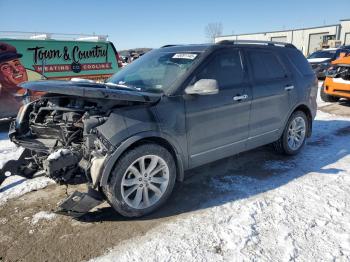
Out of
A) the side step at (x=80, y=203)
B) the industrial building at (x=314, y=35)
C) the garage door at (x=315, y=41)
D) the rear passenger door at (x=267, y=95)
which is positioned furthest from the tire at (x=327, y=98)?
the garage door at (x=315, y=41)

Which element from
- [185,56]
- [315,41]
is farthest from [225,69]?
[315,41]

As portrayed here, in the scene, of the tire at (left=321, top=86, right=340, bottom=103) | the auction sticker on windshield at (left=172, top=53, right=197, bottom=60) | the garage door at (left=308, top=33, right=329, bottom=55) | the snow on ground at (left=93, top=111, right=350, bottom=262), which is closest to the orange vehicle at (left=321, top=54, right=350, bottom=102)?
the tire at (left=321, top=86, right=340, bottom=103)

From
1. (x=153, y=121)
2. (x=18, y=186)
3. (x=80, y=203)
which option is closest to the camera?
(x=80, y=203)

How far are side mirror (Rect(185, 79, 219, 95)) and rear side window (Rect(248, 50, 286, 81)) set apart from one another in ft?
3.95

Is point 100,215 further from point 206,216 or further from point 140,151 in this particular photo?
point 206,216

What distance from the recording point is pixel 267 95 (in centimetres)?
466

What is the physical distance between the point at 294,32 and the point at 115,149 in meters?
58.1

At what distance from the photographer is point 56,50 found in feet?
26.1

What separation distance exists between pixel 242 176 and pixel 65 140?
2.39 metres

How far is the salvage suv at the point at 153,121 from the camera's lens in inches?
128

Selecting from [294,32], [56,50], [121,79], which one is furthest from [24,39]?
[294,32]

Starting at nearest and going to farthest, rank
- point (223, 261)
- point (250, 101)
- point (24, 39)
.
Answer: point (223, 261) → point (250, 101) → point (24, 39)

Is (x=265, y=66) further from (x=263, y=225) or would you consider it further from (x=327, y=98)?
(x=327, y=98)

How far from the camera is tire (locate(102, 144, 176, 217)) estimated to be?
130 inches
